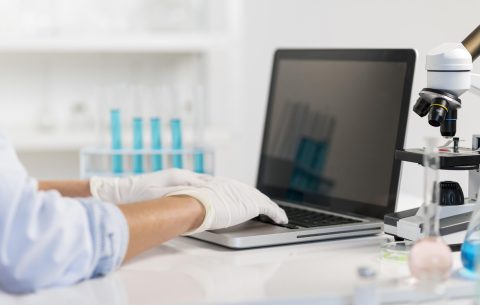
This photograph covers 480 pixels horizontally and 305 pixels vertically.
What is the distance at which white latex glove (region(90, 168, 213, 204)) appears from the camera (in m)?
1.37

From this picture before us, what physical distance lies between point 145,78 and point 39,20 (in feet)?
1.70

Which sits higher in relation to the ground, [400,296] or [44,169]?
[400,296]

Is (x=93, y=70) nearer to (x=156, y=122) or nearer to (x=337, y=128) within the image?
(x=156, y=122)

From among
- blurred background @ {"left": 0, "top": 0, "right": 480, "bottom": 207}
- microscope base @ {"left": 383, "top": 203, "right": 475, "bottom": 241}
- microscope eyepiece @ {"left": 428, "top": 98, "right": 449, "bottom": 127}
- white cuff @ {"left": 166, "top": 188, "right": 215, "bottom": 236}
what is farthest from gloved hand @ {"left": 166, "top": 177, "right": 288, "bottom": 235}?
blurred background @ {"left": 0, "top": 0, "right": 480, "bottom": 207}

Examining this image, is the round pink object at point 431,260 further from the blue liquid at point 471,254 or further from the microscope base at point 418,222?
the microscope base at point 418,222

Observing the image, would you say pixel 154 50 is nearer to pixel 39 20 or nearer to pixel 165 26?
pixel 165 26

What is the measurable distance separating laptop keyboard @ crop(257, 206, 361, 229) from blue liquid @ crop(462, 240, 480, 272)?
323mm

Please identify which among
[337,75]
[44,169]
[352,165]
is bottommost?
[44,169]

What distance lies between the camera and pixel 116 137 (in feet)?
7.05

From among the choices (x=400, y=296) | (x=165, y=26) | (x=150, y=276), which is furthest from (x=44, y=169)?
(x=400, y=296)

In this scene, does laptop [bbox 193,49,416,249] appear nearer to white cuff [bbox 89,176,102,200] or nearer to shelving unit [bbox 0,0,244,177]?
white cuff [bbox 89,176,102,200]

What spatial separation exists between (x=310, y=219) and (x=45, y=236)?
557mm

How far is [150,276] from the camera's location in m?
1.11

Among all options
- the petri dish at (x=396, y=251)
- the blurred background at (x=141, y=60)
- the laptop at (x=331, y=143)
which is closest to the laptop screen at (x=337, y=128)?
the laptop at (x=331, y=143)
